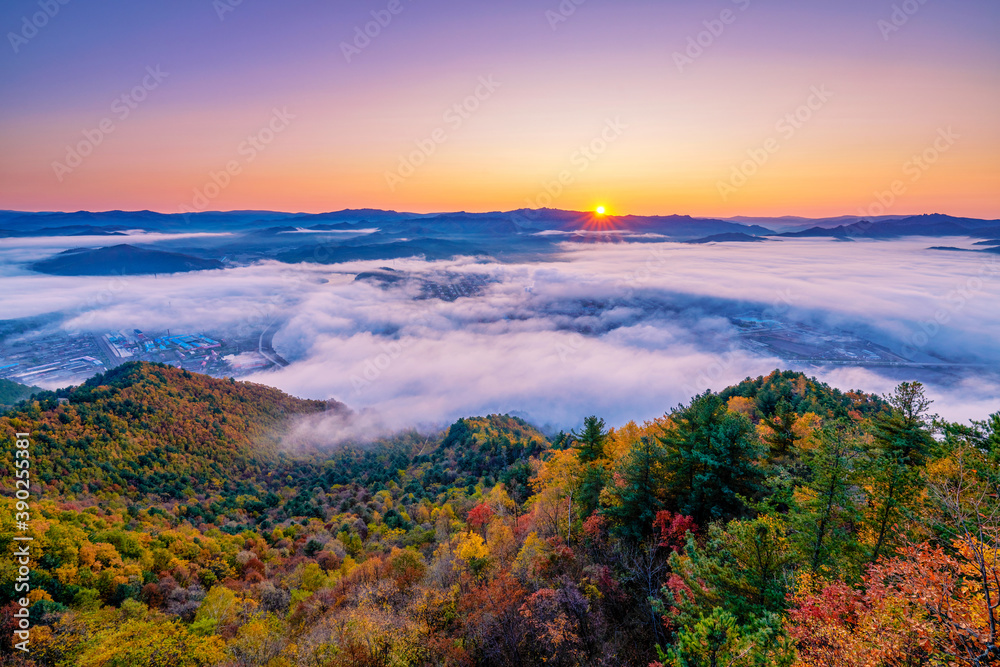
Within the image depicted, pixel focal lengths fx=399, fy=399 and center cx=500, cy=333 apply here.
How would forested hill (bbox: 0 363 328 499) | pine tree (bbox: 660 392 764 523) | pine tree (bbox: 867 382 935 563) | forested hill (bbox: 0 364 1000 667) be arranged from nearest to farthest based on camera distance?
forested hill (bbox: 0 364 1000 667) → pine tree (bbox: 867 382 935 563) → pine tree (bbox: 660 392 764 523) → forested hill (bbox: 0 363 328 499)

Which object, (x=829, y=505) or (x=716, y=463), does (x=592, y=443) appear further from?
(x=829, y=505)

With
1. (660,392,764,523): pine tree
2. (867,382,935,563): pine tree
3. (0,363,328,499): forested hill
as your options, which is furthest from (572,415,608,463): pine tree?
(0,363,328,499): forested hill

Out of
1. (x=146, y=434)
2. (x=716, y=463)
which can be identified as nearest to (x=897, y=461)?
(x=716, y=463)

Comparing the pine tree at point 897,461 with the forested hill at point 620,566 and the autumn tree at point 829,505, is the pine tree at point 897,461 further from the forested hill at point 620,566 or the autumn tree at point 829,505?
the autumn tree at point 829,505

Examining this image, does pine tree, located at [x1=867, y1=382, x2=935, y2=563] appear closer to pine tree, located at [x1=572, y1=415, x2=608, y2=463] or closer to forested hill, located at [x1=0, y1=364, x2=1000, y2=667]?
forested hill, located at [x1=0, y1=364, x2=1000, y2=667]

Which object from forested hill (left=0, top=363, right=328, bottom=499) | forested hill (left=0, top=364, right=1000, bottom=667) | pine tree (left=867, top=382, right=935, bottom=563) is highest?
pine tree (left=867, top=382, right=935, bottom=563)

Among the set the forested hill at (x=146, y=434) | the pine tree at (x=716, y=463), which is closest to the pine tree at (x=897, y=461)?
the pine tree at (x=716, y=463)

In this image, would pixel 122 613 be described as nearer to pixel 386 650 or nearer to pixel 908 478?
pixel 386 650

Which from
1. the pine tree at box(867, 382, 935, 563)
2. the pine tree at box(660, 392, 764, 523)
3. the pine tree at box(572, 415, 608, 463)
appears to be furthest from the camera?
the pine tree at box(572, 415, 608, 463)

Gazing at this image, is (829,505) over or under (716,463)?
over
